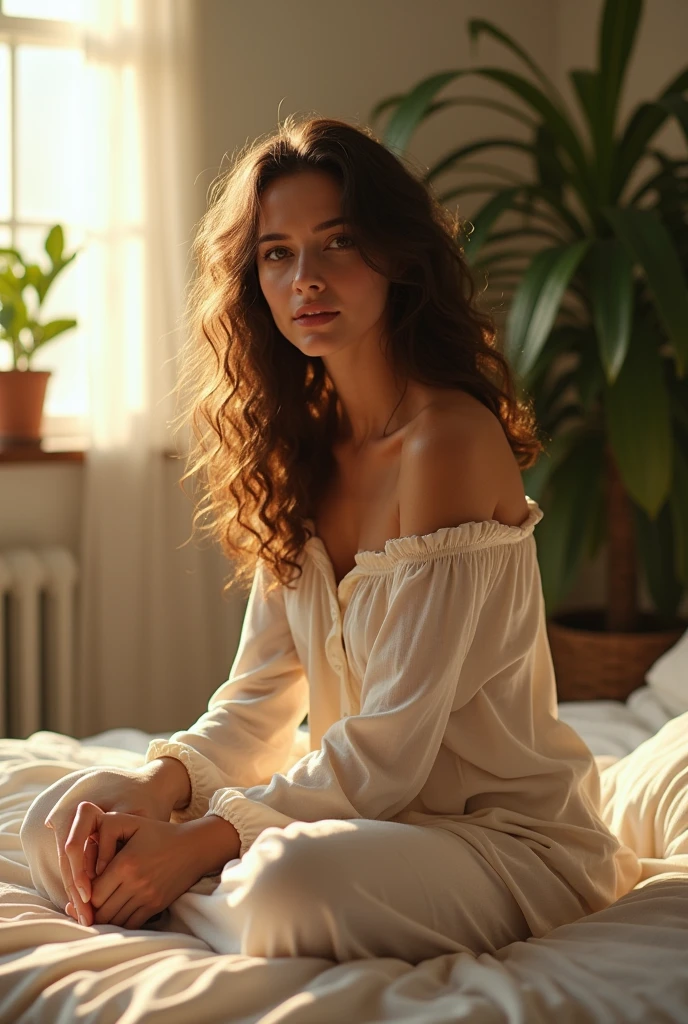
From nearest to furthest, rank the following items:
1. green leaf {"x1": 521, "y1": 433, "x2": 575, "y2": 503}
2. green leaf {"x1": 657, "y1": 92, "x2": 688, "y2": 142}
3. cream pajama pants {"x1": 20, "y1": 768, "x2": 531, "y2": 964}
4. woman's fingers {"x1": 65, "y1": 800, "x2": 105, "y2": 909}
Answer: cream pajama pants {"x1": 20, "y1": 768, "x2": 531, "y2": 964}
woman's fingers {"x1": 65, "y1": 800, "x2": 105, "y2": 909}
green leaf {"x1": 657, "y1": 92, "x2": 688, "y2": 142}
green leaf {"x1": 521, "y1": 433, "x2": 575, "y2": 503}

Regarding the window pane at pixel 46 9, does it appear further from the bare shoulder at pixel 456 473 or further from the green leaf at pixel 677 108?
the bare shoulder at pixel 456 473

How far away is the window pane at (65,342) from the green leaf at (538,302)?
1231 millimetres

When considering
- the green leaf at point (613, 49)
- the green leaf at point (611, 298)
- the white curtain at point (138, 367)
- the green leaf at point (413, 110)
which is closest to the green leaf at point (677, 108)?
the green leaf at point (613, 49)

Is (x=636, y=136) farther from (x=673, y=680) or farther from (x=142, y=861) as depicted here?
(x=142, y=861)

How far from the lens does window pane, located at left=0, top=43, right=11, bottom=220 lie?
2910mm

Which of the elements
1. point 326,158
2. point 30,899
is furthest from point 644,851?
point 326,158

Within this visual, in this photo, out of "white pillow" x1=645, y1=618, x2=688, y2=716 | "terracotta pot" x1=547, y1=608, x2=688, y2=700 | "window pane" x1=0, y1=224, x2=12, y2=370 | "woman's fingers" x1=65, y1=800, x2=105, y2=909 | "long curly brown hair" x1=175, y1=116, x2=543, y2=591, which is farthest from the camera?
"window pane" x1=0, y1=224, x2=12, y2=370

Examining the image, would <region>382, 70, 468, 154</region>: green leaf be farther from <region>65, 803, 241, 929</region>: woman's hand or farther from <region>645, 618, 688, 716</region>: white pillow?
<region>65, 803, 241, 929</region>: woman's hand

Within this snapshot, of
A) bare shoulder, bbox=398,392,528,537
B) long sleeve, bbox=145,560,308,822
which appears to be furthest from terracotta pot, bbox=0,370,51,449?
bare shoulder, bbox=398,392,528,537

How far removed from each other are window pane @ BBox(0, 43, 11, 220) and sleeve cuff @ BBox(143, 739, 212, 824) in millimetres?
1950

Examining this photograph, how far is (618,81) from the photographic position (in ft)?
8.25

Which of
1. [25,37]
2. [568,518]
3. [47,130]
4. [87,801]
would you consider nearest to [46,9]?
[25,37]

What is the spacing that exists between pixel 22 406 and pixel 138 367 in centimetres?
29

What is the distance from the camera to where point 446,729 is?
1349 mm
